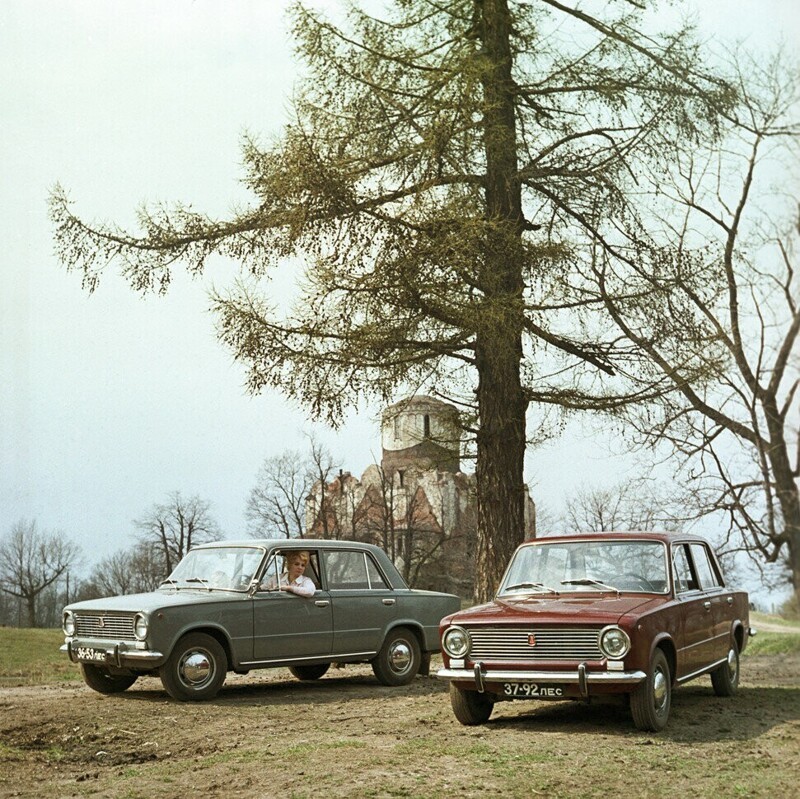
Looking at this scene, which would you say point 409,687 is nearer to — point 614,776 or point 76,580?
point 614,776

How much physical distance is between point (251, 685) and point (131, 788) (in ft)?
21.4

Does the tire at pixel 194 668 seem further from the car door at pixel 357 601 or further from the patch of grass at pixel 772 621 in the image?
the patch of grass at pixel 772 621

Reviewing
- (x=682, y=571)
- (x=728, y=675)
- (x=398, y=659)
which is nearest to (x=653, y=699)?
(x=682, y=571)

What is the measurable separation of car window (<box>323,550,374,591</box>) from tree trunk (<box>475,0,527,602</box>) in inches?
160

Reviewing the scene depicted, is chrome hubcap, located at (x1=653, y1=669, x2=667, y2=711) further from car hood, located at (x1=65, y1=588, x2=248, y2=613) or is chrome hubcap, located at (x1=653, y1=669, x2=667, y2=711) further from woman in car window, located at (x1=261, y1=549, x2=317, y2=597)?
car hood, located at (x1=65, y1=588, x2=248, y2=613)

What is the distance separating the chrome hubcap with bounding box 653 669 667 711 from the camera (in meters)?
9.42

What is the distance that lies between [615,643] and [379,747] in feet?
6.78

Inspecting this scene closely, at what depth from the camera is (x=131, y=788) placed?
24.4ft

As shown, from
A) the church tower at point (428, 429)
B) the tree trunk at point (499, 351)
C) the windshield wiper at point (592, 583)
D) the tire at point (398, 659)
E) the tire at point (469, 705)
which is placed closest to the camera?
the tire at point (469, 705)

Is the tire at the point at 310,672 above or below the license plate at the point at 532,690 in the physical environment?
below

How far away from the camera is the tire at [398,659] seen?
45.1 feet

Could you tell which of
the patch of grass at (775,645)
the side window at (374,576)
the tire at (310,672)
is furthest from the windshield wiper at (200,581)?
the patch of grass at (775,645)

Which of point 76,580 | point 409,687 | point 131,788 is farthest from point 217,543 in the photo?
point 76,580

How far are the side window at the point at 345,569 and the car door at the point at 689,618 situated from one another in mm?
4259
